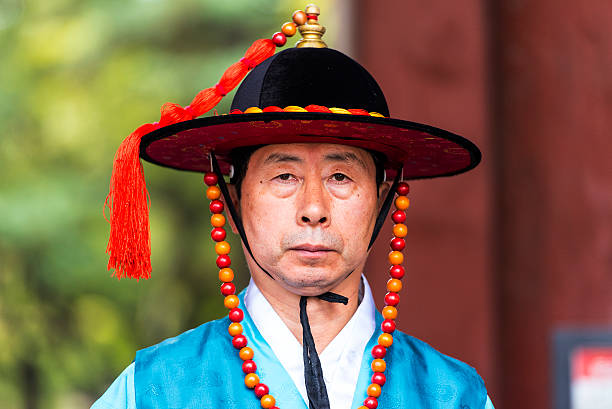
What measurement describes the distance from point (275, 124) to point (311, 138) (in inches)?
4.4

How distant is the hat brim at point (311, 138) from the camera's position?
1742mm

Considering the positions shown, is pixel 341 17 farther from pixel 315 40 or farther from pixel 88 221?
pixel 88 221

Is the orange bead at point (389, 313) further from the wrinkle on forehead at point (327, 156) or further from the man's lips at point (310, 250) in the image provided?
the wrinkle on forehead at point (327, 156)

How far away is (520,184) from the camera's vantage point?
318 centimetres

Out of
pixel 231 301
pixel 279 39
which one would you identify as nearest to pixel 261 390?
pixel 231 301

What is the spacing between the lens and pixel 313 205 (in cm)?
179

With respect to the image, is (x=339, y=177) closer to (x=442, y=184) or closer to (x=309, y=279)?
(x=309, y=279)

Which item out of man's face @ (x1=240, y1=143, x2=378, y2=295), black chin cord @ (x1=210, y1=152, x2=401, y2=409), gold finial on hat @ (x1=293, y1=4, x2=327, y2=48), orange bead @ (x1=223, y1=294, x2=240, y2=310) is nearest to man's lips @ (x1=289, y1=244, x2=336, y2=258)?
man's face @ (x1=240, y1=143, x2=378, y2=295)

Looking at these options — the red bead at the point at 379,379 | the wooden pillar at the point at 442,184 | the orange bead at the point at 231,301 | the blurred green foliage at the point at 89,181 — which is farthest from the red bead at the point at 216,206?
the blurred green foliage at the point at 89,181

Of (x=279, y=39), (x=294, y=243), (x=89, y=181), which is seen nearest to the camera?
(x=294, y=243)

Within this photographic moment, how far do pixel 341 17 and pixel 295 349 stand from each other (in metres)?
1.69

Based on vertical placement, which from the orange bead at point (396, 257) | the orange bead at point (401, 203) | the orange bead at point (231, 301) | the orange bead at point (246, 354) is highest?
the orange bead at point (401, 203)

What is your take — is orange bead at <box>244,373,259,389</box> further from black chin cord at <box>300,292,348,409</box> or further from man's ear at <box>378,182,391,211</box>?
man's ear at <box>378,182,391,211</box>

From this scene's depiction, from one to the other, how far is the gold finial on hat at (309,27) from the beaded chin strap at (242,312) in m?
0.39
